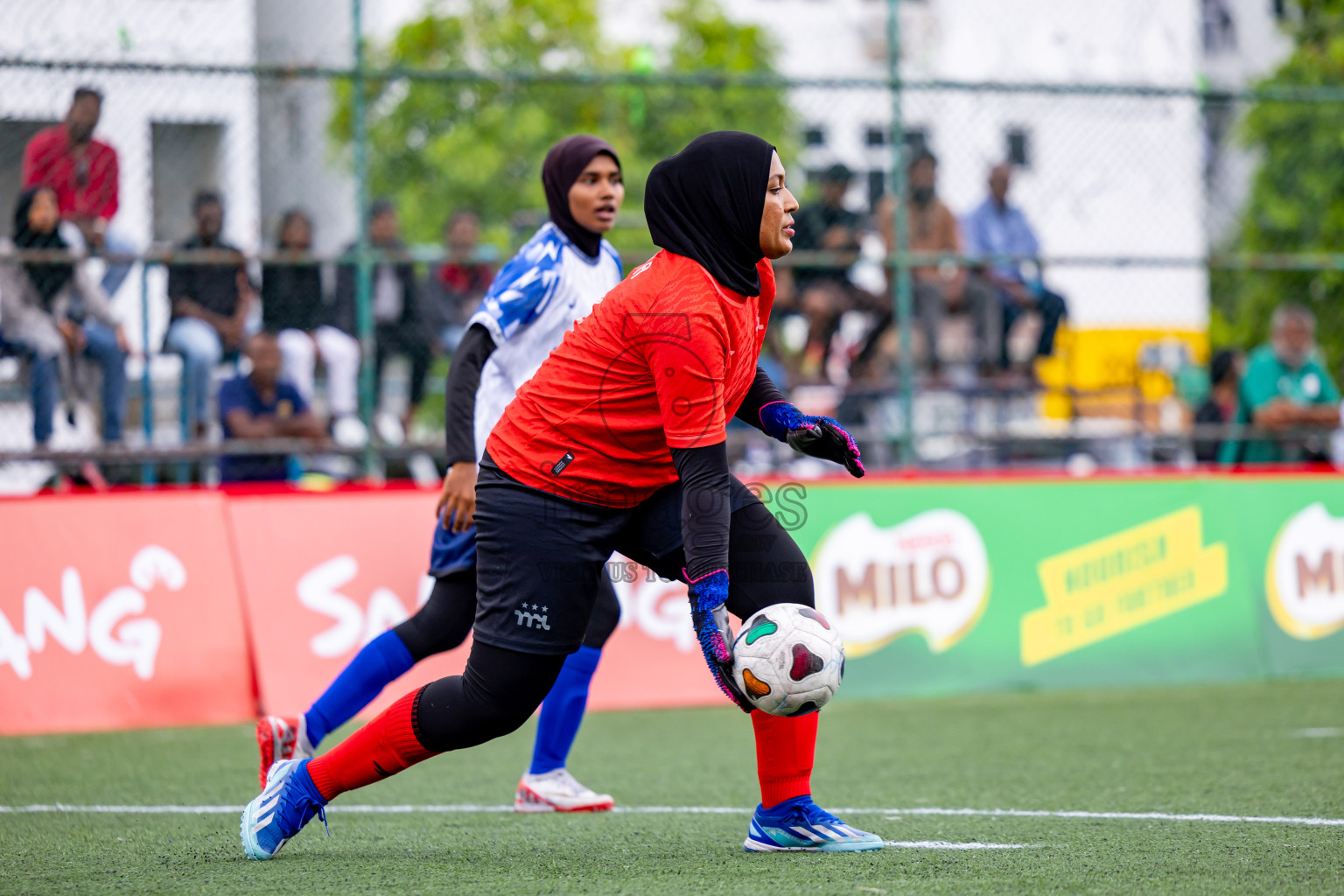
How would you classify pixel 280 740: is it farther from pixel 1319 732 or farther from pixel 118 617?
pixel 1319 732

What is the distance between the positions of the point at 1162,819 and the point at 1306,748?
2010mm

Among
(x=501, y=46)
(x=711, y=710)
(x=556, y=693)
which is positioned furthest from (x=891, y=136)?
(x=501, y=46)

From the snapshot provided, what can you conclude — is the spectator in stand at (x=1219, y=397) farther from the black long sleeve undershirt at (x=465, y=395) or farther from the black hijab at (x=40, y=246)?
the black hijab at (x=40, y=246)

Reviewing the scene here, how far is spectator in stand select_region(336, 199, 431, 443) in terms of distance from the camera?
9922 millimetres

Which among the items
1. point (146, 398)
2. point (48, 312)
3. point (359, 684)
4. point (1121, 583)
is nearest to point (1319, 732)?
point (1121, 583)

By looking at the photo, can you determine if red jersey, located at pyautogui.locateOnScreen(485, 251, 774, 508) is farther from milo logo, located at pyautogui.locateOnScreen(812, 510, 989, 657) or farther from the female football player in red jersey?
milo logo, located at pyautogui.locateOnScreen(812, 510, 989, 657)

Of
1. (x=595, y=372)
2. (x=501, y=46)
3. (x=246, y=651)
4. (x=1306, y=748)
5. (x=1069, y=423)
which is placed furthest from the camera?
(x=501, y=46)

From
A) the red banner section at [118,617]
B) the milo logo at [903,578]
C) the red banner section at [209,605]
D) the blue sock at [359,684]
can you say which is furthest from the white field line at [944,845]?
the red banner section at [118,617]

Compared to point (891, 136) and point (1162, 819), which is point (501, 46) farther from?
point (1162, 819)

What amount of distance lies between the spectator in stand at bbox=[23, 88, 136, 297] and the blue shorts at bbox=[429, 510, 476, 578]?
4534 millimetres

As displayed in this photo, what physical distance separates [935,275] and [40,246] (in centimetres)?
551

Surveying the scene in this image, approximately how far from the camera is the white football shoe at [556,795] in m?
5.30

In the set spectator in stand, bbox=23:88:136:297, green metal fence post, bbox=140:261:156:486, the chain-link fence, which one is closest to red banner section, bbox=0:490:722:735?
the chain-link fence

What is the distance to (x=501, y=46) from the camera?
26578mm
